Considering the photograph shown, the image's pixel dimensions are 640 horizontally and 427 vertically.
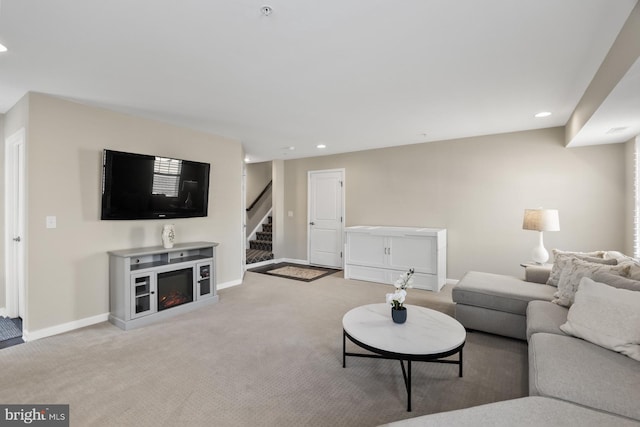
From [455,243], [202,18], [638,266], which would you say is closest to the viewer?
[202,18]

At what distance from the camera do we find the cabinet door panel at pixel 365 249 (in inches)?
205

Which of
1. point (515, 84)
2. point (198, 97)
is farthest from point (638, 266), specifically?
point (198, 97)

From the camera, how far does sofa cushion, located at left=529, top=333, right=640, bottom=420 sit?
1.36m

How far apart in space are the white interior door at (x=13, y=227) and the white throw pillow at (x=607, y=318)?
510 centimetres

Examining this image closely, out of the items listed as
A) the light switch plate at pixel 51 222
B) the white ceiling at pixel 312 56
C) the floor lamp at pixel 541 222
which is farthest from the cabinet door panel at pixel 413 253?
the light switch plate at pixel 51 222

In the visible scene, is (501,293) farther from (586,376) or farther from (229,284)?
(229,284)

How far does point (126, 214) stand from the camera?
353cm

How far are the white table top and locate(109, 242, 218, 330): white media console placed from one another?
2288 mm

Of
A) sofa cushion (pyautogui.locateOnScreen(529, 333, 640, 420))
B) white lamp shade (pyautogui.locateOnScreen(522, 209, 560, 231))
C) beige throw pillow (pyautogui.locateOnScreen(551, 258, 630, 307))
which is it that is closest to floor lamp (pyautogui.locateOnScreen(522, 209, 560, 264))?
white lamp shade (pyautogui.locateOnScreen(522, 209, 560, 231))

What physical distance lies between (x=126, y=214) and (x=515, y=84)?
4.35m

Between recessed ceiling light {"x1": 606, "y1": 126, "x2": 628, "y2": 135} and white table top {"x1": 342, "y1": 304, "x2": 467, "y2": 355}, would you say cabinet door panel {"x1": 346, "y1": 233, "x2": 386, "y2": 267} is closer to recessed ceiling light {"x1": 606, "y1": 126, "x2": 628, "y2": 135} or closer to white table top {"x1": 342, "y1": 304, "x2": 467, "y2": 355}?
white table top {"x1": 342, "y1": 304, "x2": 467, "y2": 355}

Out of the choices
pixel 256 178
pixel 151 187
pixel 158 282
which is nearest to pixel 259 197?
pixel 256 178

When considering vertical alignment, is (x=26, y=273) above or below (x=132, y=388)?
above

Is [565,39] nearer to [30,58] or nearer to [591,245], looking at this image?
[591,245]
